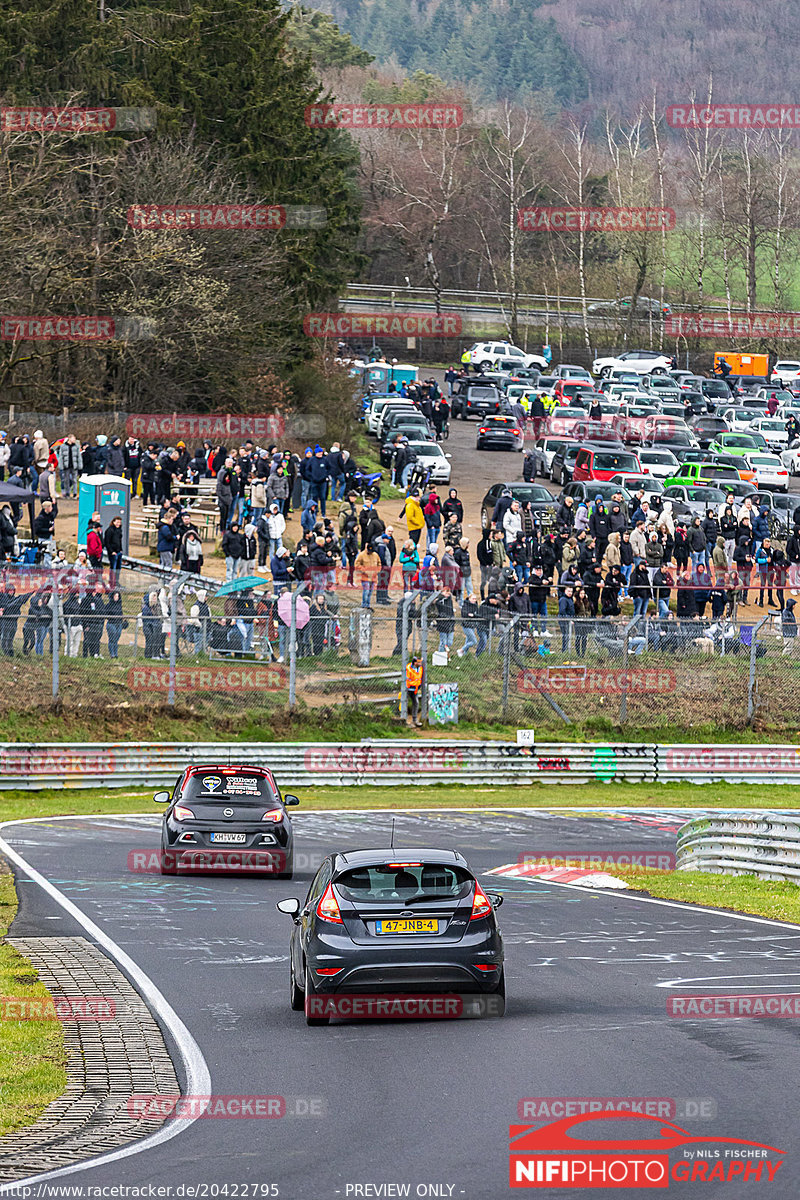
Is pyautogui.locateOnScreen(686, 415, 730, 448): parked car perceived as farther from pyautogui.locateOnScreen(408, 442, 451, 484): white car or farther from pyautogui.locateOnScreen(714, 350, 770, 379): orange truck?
pyautogui.locateOnScreen(714, 350, 770, 379): orange truck

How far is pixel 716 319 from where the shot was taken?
9475 cm

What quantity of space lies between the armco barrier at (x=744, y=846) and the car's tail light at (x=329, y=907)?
30.0ft

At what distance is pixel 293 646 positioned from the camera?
2767cm

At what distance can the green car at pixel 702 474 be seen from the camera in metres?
47.3

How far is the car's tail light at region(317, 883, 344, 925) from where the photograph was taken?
11.1 metres

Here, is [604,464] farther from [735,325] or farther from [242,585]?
[735,325]

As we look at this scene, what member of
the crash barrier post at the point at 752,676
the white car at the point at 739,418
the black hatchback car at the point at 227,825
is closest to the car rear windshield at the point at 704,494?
the crash barrier post at the point at 752,676

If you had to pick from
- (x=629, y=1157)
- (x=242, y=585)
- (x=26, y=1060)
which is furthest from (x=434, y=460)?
(x=629, y=1157)

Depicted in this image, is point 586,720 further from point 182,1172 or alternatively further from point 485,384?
point 485,384

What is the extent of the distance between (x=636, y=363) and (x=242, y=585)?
53183 mm

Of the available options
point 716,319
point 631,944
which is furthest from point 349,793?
point 716,319

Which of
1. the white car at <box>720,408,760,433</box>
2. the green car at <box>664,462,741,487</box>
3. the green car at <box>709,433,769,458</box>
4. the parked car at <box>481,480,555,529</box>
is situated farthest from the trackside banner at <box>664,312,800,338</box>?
the parked car at <box>481,480,555,529</box>

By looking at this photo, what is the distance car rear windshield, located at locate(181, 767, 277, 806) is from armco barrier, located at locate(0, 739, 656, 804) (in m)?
7.76

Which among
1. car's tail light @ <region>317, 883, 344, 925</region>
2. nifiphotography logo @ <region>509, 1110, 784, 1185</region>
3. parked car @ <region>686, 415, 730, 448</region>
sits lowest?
nifiphotography logo @ <region>509, 1110, 784, 1185</region>
